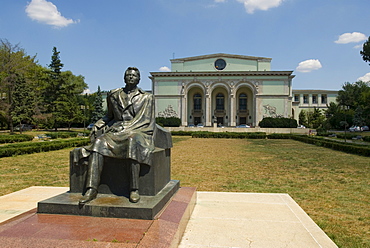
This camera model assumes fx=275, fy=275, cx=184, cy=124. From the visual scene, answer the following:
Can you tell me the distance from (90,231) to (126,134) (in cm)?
143

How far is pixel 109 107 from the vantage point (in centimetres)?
453

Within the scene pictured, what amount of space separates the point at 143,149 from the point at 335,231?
2.88 m

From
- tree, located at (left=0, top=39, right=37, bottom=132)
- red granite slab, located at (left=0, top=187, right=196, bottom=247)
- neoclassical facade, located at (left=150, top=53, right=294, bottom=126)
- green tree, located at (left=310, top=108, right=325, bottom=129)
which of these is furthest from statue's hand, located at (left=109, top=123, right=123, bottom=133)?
green tree, located at (left=310, top=108, right=325, bottom=129)

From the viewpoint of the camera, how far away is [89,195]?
134 inches

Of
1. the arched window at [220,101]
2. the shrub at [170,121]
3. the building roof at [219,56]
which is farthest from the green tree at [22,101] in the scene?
the arched window at [220,101]

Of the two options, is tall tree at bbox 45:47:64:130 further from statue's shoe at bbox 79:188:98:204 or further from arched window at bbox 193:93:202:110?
statue's shoe at bbox 79:188:98:204

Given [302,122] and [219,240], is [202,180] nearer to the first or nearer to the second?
[219,240]

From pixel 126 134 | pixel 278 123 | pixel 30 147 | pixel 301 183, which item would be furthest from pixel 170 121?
pixel 126 134

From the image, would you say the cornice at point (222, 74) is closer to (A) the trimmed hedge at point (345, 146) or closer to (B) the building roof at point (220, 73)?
(B) the building roof at point (220, 73)

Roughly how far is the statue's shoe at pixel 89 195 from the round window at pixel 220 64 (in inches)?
2039

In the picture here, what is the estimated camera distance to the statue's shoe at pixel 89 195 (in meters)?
3.29

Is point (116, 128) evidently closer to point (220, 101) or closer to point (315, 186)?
point (315, 186)

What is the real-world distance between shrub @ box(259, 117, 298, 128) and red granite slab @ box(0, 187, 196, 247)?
45830mm

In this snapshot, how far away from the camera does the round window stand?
53.3 meters
